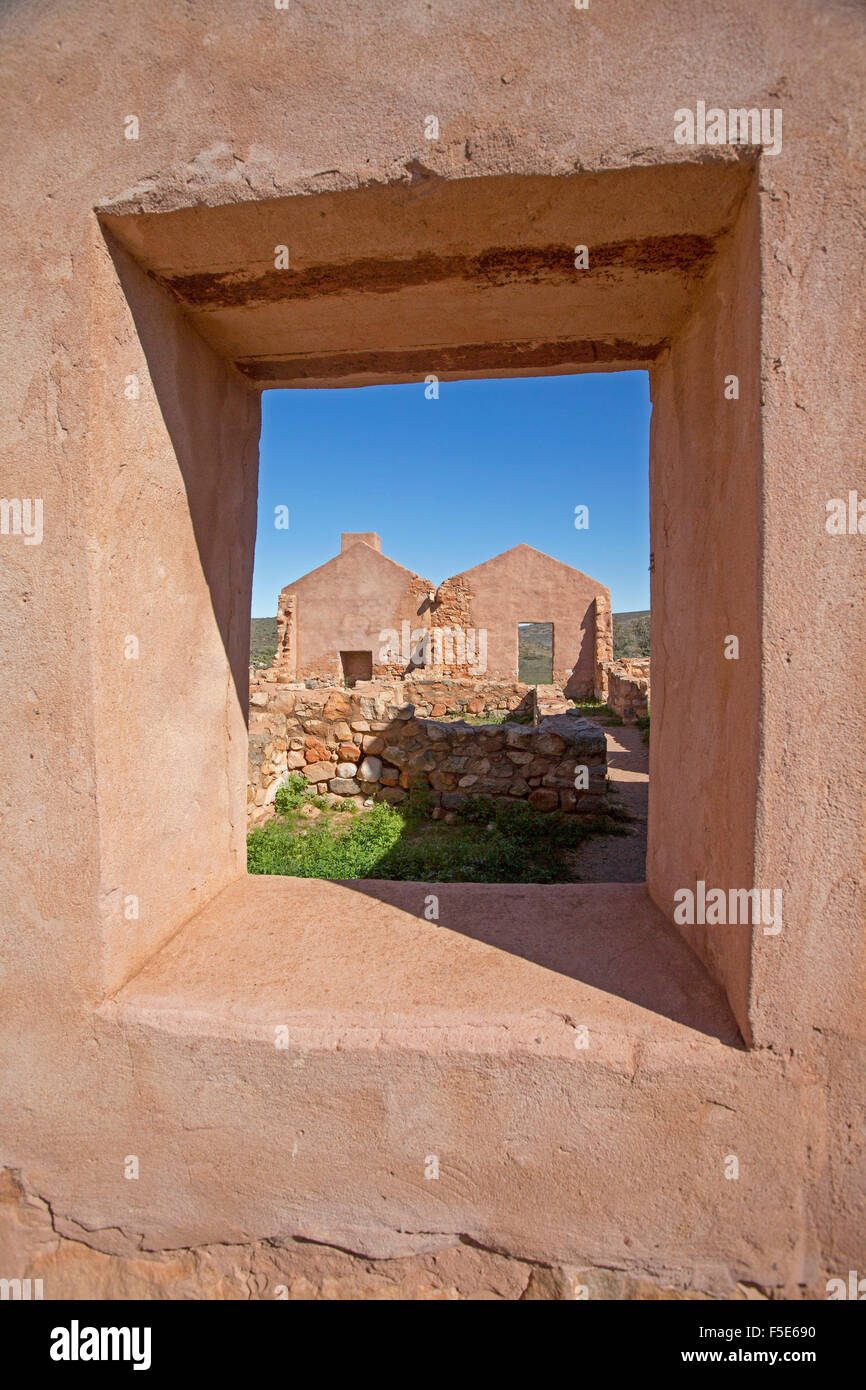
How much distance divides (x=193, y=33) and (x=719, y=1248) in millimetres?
2656

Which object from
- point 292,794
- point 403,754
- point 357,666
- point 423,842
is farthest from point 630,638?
point 423,842

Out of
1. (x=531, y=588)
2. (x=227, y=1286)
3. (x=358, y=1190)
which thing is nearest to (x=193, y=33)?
(x=358, y=1190)

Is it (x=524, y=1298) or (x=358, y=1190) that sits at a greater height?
(x=358, y=1190)

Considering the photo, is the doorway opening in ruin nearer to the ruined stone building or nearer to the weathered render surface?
the ruined stone building

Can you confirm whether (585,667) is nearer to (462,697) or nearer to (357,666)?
(462,697)

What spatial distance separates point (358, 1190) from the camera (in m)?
1.34

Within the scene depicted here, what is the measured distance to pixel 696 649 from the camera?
158 cm

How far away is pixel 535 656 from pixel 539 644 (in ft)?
26.3

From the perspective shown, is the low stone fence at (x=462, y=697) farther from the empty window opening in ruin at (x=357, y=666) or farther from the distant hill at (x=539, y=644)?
the distant hill at (x=539, y=644)

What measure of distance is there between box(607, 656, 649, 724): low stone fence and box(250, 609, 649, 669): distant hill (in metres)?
18.3

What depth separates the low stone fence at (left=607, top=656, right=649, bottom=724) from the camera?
41.3 ft

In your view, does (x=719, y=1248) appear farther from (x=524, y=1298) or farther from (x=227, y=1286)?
(x=227, y=1286)

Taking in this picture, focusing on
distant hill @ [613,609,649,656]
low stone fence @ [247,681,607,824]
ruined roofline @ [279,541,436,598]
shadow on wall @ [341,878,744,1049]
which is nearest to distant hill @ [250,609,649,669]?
distant hill @ [613,609,649,656]

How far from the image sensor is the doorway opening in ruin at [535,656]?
37250 mm
